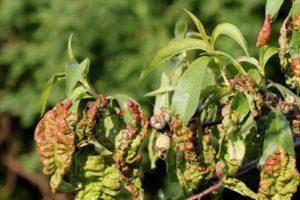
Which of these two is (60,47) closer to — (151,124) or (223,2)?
(223,2)

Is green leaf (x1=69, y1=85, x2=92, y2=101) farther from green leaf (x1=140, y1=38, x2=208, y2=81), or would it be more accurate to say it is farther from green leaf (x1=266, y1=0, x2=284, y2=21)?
green leaf (x1=266, y1=0, x2=284, y2=21)

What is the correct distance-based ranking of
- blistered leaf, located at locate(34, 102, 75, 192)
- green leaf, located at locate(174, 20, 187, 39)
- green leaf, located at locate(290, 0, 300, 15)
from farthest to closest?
green leaf, located at locate(174, 20, 187, 39)
green leaf, located at locate(290, 0, 300, 15)
blistered leaf, located at locate(34, 102, 75, 192)

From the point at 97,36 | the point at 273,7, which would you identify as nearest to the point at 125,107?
the point at 273,7

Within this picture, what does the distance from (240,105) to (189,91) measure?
3.7 inches

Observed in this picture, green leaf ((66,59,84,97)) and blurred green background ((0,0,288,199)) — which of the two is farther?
blurred green background ((0,0,288,199))

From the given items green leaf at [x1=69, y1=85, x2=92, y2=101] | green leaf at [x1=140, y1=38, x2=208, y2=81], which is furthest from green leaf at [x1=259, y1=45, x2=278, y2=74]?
green leaf at [x1=69, y1=85, x2=92, y2=101]

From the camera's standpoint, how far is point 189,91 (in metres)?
1.31

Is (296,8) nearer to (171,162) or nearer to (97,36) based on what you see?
(171,162)

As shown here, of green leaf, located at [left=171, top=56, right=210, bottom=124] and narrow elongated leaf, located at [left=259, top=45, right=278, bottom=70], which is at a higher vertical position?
narrow elongated leaf, located at [left=259, top=45, right=278, bottom=70]

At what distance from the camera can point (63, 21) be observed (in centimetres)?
410

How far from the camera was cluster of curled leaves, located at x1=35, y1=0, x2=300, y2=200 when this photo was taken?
1264 millimetres

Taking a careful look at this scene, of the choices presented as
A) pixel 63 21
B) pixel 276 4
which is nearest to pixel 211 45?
pixel 276 4

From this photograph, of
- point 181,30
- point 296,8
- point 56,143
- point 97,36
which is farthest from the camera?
point 97,36

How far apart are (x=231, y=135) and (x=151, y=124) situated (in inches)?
6.0
